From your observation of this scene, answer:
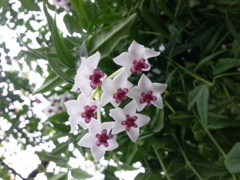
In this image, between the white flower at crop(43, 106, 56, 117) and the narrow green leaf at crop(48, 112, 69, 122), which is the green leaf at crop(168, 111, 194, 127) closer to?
the narrow green leaf at crop(48, 112, 69, 122)

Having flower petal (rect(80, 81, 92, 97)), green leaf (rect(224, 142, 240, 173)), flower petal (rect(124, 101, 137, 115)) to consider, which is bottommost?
green leaf (rect(224, 142, 240, 173))

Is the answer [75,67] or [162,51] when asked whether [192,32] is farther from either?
[75,67]

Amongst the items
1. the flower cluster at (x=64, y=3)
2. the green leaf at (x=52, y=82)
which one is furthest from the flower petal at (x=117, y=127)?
the flower cluster at (x=64, y=3)

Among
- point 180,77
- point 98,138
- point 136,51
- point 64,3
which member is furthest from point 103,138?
point 64,3

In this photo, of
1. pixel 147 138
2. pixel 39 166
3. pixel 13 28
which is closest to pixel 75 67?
pixel 147 138

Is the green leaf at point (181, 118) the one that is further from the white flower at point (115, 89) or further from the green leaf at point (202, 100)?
the white flower at point (115, 89)

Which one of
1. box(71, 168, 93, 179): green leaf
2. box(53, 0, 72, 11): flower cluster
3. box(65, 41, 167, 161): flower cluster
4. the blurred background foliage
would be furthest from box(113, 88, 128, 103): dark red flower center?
box(53, 0, 72, 11): flower cluster
